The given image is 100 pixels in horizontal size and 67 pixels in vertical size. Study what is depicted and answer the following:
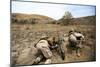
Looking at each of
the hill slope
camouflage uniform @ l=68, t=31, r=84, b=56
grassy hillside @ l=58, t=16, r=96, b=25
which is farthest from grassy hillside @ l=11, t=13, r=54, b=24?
camouflage uniform @ l=68, t=31, r=84, b=56

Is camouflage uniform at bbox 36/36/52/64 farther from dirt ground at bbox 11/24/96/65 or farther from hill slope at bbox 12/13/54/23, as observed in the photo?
hill slope at bbox 12/13/54/23

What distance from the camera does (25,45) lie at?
2.18 meters

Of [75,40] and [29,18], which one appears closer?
[29,18]

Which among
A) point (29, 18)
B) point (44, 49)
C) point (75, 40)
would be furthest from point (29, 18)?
point (75, 40)

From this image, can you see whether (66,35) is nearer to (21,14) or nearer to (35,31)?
(35,31)

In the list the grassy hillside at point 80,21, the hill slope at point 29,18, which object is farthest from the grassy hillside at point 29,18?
the grassy hillside at point 80,21

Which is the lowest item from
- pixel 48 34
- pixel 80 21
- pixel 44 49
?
pixel 44 49

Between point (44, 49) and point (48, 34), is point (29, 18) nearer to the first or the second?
point (48, 34)

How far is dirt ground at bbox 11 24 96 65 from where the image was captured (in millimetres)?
2137

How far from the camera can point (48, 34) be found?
228 cm

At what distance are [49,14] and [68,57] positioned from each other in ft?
1.95

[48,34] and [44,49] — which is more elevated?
[48,34]
